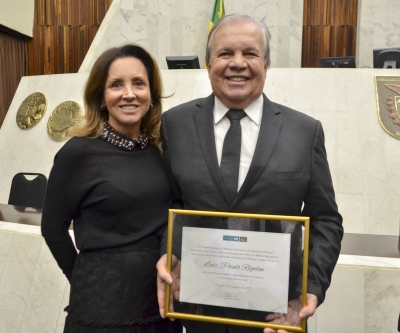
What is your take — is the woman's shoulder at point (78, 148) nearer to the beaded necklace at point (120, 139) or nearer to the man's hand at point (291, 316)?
the beaded necklace at point (120, 139)

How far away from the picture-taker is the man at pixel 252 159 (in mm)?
1456

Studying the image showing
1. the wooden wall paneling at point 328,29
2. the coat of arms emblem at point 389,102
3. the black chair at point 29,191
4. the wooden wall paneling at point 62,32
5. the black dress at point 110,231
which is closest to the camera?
the black dress at point 110,231

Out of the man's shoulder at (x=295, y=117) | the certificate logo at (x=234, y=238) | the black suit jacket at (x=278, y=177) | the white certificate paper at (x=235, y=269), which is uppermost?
the man's shoulder at (x=295, y=117)

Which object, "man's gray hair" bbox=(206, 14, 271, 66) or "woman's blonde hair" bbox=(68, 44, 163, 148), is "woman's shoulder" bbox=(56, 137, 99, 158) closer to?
"woman's blonde hair" bbox=(68, 44, 163, 148)

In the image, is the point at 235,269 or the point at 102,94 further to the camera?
the point at 102,94

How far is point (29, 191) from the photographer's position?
4660mm

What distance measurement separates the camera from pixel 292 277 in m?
1.38

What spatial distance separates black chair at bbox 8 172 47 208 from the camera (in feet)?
15.1

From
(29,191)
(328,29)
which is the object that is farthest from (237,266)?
(328,29)

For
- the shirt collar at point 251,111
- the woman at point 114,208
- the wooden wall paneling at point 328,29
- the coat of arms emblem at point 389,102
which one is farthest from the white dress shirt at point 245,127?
the wooden wall paneling at point 328,29

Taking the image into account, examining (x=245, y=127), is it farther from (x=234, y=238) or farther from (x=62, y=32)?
(x=62, y=32)

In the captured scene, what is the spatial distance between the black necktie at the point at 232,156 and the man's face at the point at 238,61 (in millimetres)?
61

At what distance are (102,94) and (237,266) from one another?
86 centimetres

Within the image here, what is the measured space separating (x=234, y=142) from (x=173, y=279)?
472 mm
